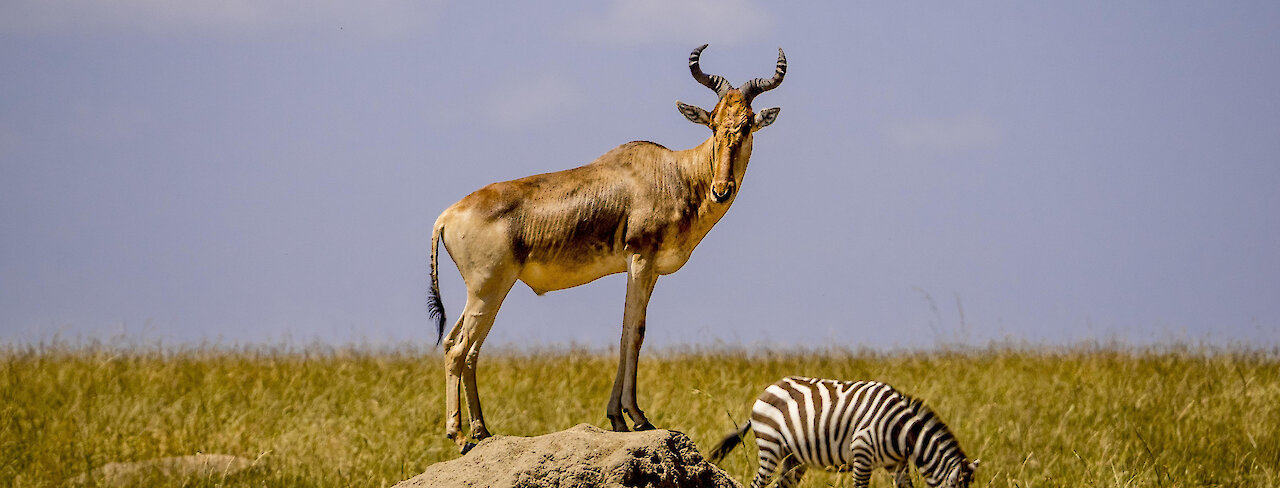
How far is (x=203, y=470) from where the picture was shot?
8.12 metres

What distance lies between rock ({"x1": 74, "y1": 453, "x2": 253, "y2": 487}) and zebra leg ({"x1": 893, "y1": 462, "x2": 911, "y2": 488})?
4.37m

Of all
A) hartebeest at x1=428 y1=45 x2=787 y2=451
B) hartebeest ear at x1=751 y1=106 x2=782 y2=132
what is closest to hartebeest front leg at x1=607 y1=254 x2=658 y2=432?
hartebeest at x1=428 y1=45 x2=787 y2=451

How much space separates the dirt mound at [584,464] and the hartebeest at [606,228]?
1.42m

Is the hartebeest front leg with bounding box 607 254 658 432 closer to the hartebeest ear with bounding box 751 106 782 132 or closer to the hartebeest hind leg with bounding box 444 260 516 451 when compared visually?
the hartebeest hind leg with bounding box 444 260 516 451

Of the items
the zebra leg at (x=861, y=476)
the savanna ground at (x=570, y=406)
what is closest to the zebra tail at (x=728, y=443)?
the savanna ground at (x=570, y=406)

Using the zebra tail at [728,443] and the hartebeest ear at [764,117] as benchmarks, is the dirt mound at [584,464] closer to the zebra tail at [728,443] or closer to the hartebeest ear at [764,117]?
the zebra tail at [728,443]

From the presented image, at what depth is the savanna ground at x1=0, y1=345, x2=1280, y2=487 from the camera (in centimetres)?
848

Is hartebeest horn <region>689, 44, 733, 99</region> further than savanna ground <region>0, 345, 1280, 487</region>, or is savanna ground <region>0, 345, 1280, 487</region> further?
savanna ground <region>0, 345, 1280, 487</region>

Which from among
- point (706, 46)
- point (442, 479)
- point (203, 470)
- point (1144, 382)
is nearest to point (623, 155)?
point (706, 46)

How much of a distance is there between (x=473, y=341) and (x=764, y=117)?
2260mm

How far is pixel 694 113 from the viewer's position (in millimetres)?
7328

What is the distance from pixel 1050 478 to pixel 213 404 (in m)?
7.00

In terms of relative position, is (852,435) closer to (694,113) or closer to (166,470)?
(694,113)

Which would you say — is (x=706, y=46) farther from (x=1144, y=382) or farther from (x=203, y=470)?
(x=1144, y=382)
